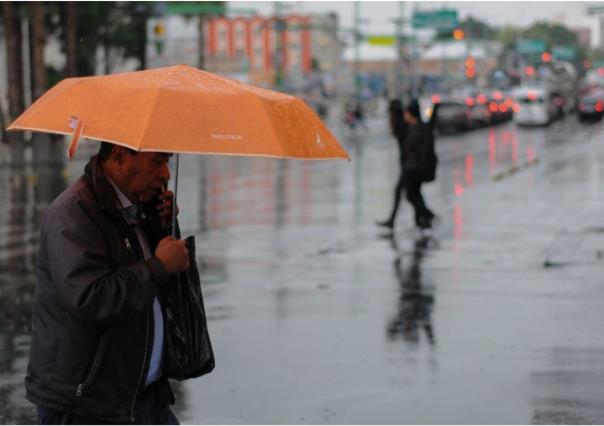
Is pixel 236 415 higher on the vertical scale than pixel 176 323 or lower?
lower

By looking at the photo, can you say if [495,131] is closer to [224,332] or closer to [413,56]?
[413,56]

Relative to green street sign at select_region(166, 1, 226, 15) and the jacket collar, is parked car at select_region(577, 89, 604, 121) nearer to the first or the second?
green street sign at select_region(166, 1, 226, 15)

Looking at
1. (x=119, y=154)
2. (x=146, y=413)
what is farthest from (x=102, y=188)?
(x=146, y=413)

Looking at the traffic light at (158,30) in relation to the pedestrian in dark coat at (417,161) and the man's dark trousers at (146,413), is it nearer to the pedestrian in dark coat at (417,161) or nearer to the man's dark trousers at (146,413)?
the pedestrian in dark coat at (417,161)

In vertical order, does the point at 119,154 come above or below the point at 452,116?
above

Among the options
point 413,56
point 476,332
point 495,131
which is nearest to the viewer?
point 476,332

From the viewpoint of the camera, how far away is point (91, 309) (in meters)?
4.18

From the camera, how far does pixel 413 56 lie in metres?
104

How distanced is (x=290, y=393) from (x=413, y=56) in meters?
97.7

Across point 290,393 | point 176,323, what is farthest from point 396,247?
point 176,323

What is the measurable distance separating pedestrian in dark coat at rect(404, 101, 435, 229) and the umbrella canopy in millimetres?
12885

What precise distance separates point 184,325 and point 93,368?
0.42 m

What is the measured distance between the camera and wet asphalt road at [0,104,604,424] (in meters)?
7.83

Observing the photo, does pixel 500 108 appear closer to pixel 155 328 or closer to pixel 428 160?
pixel 428 160
